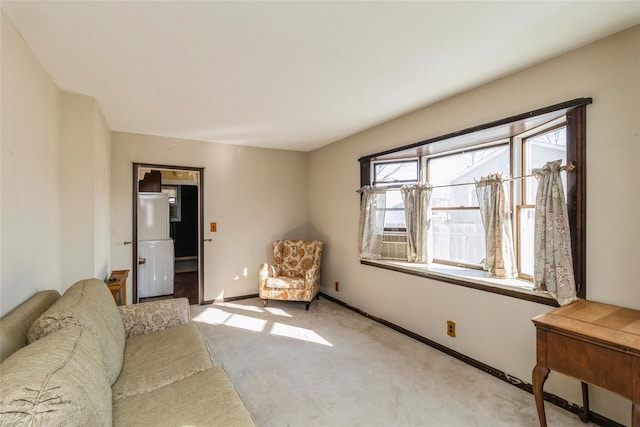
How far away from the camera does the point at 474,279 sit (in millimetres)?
2447

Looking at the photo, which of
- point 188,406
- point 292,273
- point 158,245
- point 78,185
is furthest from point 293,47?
point 158,245

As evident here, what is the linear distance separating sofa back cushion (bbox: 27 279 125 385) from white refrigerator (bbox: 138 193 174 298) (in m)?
2.87

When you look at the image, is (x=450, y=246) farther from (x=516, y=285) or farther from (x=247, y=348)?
(x=247, y=348)

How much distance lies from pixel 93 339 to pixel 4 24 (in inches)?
65.7

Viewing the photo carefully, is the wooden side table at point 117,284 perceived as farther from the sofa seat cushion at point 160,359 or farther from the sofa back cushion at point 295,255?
the sofa back cushion at point 295,255

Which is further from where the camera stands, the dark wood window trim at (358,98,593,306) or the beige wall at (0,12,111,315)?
the dark wood window trim at (358,98,593,306)

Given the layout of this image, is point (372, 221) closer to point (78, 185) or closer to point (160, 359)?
point (160, 359)

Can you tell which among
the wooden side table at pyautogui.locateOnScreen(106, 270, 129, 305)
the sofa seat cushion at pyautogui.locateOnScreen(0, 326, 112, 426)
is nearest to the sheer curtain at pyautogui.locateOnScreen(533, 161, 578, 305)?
the sofa seat cushion at pyautogui.locateOnScreen(0, 326, 112, 426)

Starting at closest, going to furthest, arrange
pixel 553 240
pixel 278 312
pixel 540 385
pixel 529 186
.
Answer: pixel 540 385
pixel 553 240
pixel 529 186
pixel 278 312

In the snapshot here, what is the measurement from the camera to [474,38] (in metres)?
1.75

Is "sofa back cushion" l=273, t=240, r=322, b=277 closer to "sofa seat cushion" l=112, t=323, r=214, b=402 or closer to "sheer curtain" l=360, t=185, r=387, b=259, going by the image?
"sheer curtain" l=360, t=185, r=387, b=259

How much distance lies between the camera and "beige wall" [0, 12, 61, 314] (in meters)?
1.49

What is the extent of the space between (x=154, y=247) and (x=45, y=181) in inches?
107

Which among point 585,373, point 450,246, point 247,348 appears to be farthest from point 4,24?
point 450,246
